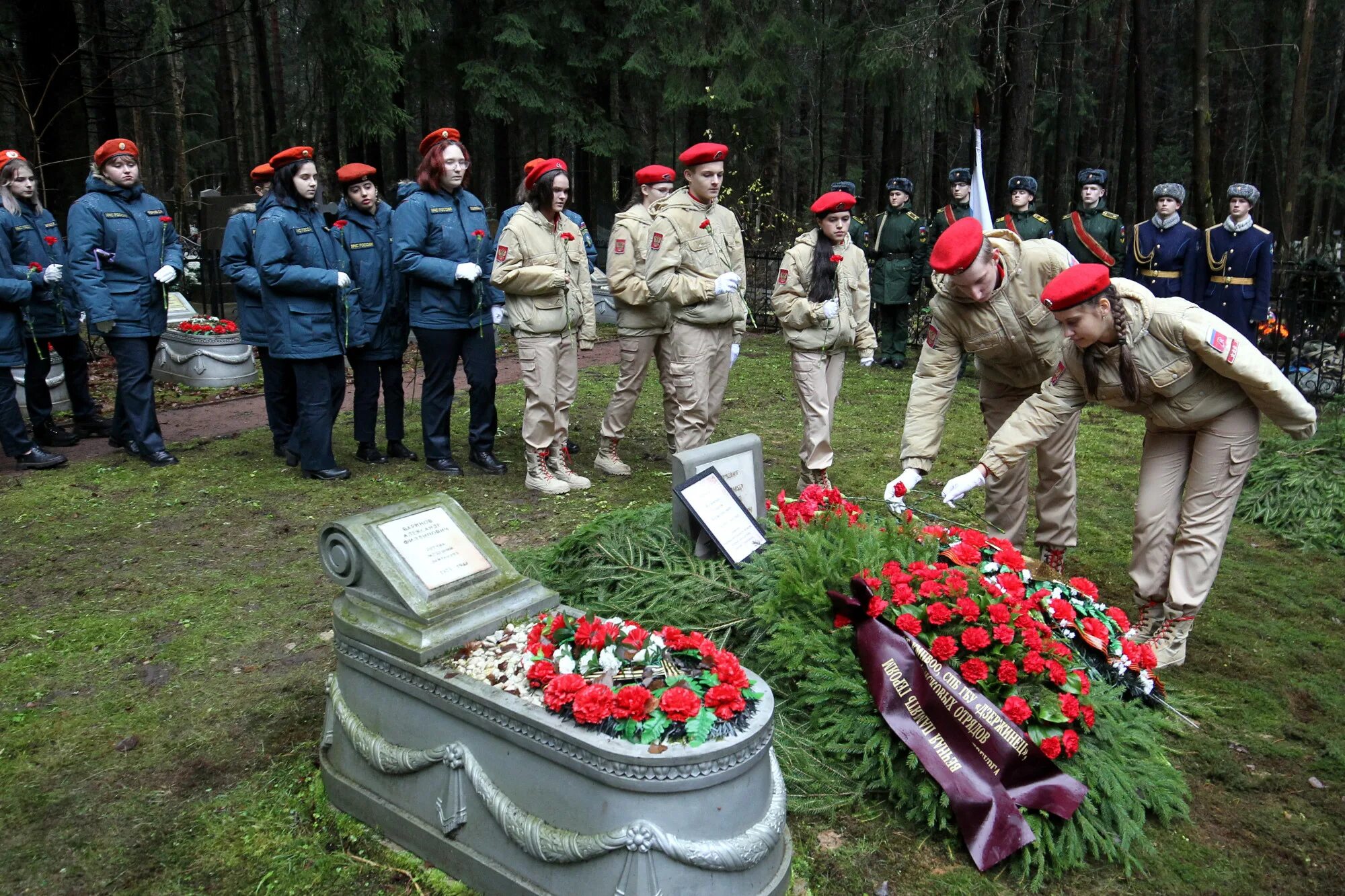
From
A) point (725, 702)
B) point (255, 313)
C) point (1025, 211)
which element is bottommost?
point (725, 702)

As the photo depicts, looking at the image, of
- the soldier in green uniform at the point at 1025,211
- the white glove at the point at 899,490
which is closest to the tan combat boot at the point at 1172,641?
the white glove at the point at 899,490

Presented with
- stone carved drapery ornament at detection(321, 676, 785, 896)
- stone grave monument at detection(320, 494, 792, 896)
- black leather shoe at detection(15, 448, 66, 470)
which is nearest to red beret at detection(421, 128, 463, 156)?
black leather shoe at detection(15, 448, 66, 470)

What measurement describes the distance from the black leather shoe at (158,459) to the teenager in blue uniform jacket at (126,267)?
0.04 ft

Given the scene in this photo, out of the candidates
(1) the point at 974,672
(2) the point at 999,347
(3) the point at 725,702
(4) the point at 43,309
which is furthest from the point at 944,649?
(4) the point at 43,309

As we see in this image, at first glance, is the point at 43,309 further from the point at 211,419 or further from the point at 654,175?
the point at 654,175

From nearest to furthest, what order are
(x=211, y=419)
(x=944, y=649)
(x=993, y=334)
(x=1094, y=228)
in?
1. (x=944, y=649)
2. (x=993, y=334)
3. (x=211, y=419)
4. (x=1094, y=228)

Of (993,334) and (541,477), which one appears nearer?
(993,334)

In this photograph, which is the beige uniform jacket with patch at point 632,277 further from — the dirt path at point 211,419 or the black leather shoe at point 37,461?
the black leather shoe at point 37,461

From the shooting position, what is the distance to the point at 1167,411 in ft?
13.7

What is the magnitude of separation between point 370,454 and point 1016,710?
552cm

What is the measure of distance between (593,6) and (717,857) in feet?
52.4

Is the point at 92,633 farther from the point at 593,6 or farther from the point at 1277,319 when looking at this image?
the point at 593,6

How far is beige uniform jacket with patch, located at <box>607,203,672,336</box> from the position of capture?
6.80 metres

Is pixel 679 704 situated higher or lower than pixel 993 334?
lower
